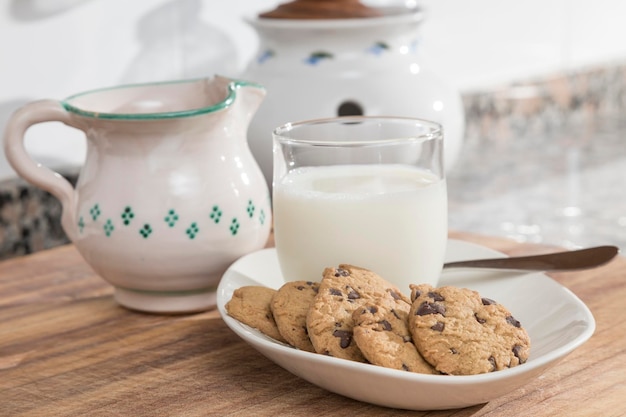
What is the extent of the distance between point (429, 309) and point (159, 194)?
0.28 meters

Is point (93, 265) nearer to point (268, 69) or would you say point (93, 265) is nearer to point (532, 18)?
point (268, 69)

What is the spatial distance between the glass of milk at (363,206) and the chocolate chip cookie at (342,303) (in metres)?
0.05

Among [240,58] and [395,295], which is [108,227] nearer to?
[395,295]

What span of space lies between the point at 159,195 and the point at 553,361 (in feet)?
1.18

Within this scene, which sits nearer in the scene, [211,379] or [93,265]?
[211,379]

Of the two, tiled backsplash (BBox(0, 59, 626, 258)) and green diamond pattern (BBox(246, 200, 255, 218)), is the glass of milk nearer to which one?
green diamond pattern (BBox(246, 200, 255, 218))

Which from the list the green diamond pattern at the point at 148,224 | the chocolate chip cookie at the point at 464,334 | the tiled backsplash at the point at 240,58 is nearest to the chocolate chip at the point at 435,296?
the chocolate chip cookie at the point at 464,334

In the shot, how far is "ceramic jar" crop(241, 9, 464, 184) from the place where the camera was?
41.7 inches

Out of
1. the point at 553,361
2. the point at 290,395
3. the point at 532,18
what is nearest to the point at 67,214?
the point at 290,395

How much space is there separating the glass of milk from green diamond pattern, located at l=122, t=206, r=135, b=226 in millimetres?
121

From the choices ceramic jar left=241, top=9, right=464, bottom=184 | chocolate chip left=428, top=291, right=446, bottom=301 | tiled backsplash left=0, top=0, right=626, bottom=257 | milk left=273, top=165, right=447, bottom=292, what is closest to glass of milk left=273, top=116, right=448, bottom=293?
milk left=273, top=165, right=447, bottom=292

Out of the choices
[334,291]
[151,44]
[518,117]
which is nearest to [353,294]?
[334,291]

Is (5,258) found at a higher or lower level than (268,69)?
lower

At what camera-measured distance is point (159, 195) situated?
0.77m
